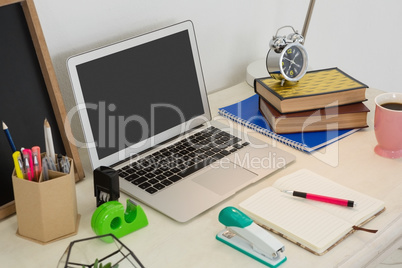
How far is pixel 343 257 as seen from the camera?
84 cm

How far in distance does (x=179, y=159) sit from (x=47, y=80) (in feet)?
1.04

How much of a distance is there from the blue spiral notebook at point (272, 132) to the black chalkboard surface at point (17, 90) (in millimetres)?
485

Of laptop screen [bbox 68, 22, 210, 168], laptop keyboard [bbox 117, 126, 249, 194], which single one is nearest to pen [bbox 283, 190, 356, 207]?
laptop keyboard [bbox 117, 126, 249, 194]

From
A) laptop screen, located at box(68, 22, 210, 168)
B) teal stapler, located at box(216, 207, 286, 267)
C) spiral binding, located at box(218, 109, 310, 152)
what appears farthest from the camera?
spiral binding, located at box(218, 109, 310, 152)

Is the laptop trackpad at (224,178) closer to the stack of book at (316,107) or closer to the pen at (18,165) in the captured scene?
the stack of book at (316,107)

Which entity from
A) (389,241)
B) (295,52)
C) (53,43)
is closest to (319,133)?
(295,52)

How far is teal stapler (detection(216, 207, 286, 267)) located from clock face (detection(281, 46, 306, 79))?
1.67 feet

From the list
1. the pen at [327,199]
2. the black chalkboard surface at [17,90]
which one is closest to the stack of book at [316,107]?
the pen at [327,199]

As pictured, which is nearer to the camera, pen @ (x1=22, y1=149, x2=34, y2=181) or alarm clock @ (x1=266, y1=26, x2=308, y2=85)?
pen @ (x1=22, y1=149, x2=34, y2=181)

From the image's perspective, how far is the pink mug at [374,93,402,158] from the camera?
110 centimetres

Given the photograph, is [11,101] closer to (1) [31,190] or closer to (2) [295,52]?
(1) [31,190]

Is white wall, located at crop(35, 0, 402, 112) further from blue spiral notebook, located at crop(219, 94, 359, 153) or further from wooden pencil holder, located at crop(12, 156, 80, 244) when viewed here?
wooden pencil holder, located at crop(12, 156, 80, 244)

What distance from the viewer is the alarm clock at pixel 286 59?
1259mm

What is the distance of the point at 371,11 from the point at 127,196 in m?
1.45
